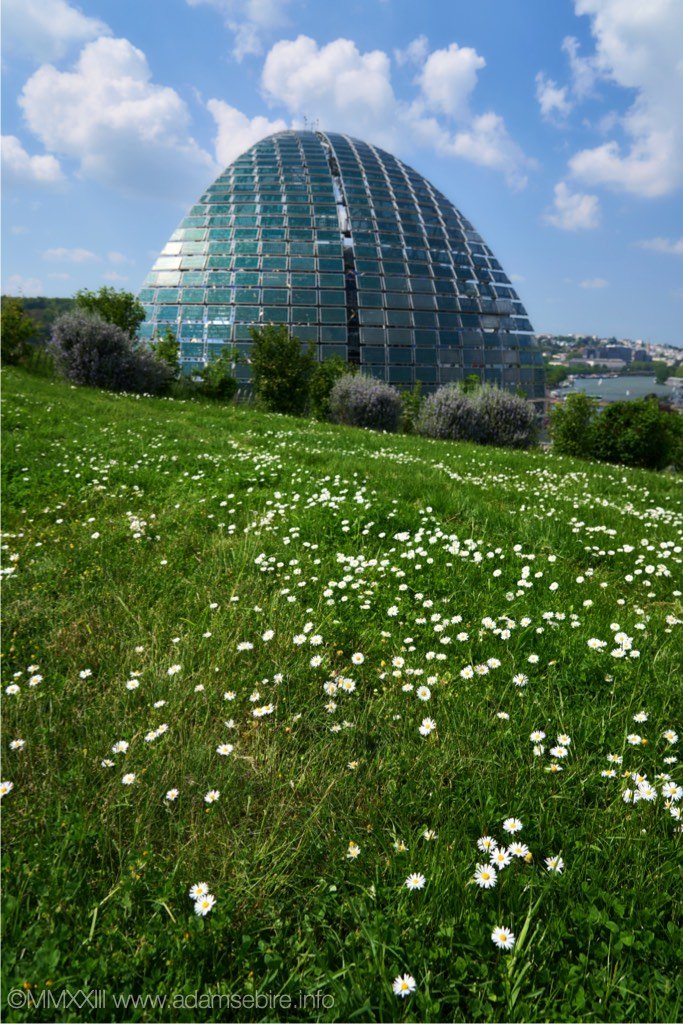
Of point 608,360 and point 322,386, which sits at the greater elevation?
point 608,360

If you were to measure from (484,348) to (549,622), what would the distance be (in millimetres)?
44079

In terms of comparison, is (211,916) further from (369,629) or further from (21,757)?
(369,629)

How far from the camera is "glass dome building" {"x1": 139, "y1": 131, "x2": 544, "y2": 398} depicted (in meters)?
40.9

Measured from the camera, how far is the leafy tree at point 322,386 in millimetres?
28500

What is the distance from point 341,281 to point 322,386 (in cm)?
1699

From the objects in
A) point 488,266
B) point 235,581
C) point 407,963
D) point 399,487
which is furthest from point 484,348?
point 407,963

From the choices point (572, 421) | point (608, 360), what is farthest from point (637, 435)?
point (608, 360)

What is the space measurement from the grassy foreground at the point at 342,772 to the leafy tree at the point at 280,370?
24.6 meters

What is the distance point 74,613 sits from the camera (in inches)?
177

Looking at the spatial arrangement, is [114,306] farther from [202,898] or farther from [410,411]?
[202,898]

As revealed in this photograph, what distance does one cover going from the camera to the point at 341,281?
41719 mm

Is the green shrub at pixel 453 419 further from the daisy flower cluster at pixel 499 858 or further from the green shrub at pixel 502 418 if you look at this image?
the daisy flower cluster at pixel 499 858

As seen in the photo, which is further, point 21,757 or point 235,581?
point 235,581

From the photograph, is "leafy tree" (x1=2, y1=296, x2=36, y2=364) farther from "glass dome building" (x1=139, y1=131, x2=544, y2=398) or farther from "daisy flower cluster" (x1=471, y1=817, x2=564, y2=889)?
"daisy flower cluster" (x1=471, y1=817, x2=564, y2=889)
